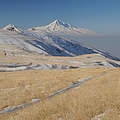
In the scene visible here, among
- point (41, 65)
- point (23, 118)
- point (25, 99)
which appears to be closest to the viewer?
point (23, 118)

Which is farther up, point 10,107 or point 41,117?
point 41,117

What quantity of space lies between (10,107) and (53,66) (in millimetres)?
53894

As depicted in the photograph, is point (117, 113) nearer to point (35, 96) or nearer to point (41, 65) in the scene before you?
point (35, 96)

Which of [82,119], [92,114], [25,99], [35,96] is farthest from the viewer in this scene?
[35,96]

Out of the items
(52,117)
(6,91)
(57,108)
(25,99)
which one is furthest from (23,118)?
(6,91)

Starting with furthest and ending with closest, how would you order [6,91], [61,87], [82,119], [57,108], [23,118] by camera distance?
[61,87], [6,91], [57,108], [23,118], [82,119]

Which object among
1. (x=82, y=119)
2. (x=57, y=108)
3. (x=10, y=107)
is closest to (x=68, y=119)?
(x=82, y=119)

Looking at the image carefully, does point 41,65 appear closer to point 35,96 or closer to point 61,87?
point 61,87

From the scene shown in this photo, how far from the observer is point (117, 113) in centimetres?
1138

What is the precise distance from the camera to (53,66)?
7406 centimetres

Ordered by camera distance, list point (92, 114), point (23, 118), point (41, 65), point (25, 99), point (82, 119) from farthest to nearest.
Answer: point (41, 65)
point (25, 99)
point (23, 118)
point (92, 114)
point (82, 119)

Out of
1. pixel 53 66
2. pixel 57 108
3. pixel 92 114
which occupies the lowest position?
pixel 53 66

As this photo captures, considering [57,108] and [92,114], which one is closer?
[92,114]

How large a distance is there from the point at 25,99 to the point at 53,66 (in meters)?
50.7
